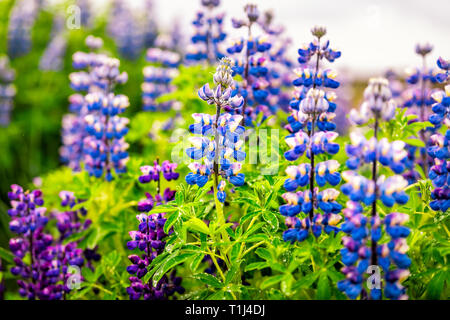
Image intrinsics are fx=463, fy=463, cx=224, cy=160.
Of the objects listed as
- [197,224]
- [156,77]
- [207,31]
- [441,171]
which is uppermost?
[207,31]

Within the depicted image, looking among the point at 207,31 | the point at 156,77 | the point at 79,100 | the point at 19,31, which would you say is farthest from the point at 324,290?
the point at 19,31

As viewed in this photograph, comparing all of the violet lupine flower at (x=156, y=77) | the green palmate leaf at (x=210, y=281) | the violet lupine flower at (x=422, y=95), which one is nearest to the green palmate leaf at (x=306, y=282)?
the green palmate leaf at (x=210, y=281)

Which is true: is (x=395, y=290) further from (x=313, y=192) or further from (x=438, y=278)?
(x=313, y=192)

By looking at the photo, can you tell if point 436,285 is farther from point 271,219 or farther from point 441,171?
point 271,219

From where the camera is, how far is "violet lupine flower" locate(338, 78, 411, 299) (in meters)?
1.57

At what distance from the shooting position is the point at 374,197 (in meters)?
1.57

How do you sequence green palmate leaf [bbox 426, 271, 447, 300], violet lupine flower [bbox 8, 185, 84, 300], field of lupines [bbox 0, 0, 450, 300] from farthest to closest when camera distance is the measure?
violet lupine flower [bbox 8, 185, 84, 300]
green palmate leaf [bbox 426, 271, 447, 300]
field of lupines [bbox 0, 0, 450, 300]

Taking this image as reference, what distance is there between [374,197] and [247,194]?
0.69 metres

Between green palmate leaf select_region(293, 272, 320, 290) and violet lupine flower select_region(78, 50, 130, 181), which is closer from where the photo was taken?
green palmate leaf select_region(293, 272, 320, 290)

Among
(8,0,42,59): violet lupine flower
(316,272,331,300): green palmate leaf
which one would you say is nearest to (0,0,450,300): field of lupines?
(316,272,331,300): green palmate leaf

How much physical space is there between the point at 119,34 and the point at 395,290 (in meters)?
6.28

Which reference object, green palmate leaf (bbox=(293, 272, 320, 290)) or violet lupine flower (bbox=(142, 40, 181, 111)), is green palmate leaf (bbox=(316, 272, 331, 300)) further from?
violet lupine flower (bbox=(142, 40, 181, 111))

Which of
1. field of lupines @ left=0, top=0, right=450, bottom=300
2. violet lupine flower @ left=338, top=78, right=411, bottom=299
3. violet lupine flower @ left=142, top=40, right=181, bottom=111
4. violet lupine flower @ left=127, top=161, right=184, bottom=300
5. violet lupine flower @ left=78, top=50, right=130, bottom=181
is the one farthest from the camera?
violet lupine flower @ left=142, top=40, right=181, bottom=111

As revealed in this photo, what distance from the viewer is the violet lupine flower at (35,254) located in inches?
99.0
